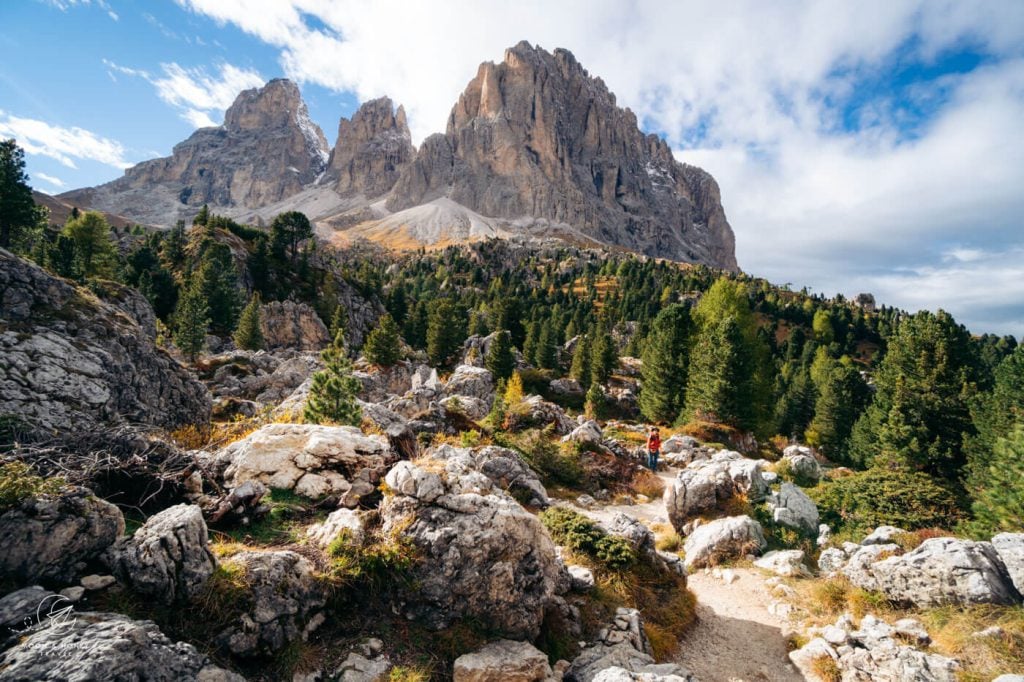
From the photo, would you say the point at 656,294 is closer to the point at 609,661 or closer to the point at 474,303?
the point at 474,303

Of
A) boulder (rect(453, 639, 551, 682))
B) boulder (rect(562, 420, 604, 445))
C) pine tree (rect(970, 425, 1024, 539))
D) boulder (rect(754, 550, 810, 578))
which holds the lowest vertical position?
boulder (rect(453, 639, 551, 682))

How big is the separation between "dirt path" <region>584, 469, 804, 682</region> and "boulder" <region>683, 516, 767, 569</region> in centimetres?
57

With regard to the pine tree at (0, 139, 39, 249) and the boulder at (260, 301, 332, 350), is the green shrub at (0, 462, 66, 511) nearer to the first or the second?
the pine tree at (0, 139, 39, 249)

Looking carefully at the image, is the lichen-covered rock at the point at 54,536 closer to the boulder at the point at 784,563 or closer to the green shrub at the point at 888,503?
the boulder at the point at 784,563

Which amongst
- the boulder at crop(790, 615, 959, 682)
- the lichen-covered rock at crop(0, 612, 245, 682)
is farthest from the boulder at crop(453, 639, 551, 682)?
the boulder at crop(790, 615, 959, 682)

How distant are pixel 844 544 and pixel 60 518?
19.9 metres

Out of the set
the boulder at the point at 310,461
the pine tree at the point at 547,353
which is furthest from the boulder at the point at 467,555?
the pine tree at the point at 547,353

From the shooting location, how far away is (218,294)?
67.7 meters

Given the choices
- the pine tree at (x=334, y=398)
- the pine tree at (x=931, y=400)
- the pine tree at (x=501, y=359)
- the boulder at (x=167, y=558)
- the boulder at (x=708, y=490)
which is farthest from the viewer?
the pine tree at (x=501, y=359)

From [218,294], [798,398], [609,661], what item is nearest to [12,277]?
[609,661]

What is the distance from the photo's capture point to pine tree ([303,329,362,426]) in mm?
16438

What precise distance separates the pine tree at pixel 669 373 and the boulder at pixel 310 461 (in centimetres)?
3598

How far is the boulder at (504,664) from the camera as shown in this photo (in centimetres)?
767

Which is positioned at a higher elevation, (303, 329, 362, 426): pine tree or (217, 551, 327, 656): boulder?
(303, 329, 362, 426): pine tree
